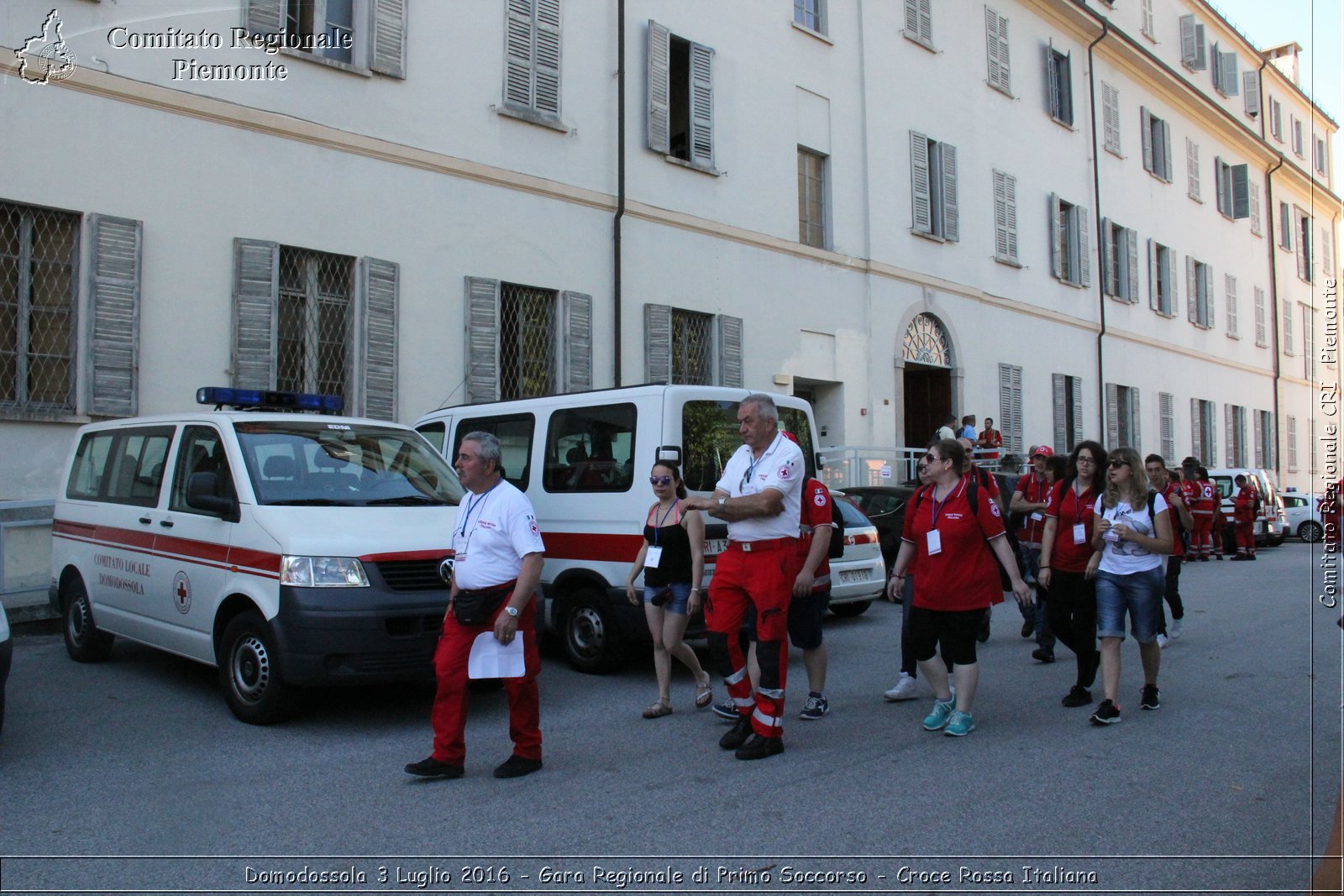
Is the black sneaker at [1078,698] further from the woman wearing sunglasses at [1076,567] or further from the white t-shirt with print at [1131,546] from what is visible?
the white t-shirt with print at [1131,546]

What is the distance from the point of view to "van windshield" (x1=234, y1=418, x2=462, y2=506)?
6750mm

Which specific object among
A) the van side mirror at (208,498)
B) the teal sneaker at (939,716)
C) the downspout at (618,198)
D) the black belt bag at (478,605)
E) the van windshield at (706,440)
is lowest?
the teal sneaker at (939,716)

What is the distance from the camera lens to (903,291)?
66.6 ft

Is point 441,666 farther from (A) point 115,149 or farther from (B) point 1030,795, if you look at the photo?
(A) point 115,149

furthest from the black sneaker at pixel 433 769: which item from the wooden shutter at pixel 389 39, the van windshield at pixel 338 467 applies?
the wooden shutter at pixel 389 39

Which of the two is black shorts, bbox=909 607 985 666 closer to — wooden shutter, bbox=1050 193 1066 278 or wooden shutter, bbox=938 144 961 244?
wooden shutter, bbox=938 144 961 244

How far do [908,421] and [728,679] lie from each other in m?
17.0

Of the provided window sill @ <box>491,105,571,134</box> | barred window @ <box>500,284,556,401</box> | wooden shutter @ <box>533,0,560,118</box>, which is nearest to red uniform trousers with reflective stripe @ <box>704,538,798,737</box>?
barred window @ <box>500,284,556,401</box>

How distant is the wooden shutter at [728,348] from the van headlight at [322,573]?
34.7ft

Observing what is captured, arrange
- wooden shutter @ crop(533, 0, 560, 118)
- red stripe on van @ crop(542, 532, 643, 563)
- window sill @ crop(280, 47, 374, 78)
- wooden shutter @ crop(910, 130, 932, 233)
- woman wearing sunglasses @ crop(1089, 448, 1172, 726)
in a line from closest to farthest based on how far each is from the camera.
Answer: woman wearing sunglasses @ crop(1089, 448, 1172, 726)
red stripe on van @ crop(542, 532, 643, 563)
window sill @ crop(280, 47, 374, 78)
wooden shutter @ crop(533, 0, 560, 118)
wooden shutter @ crop(910, 130, 932, 233)

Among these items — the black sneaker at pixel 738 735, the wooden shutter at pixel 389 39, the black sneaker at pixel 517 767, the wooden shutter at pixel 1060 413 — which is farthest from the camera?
the wooden shutter at pixel 1060 413

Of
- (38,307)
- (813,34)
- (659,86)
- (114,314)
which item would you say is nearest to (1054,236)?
(813,34)

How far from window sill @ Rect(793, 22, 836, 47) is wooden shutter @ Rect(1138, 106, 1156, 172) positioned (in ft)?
46.9

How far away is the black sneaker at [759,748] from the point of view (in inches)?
222
